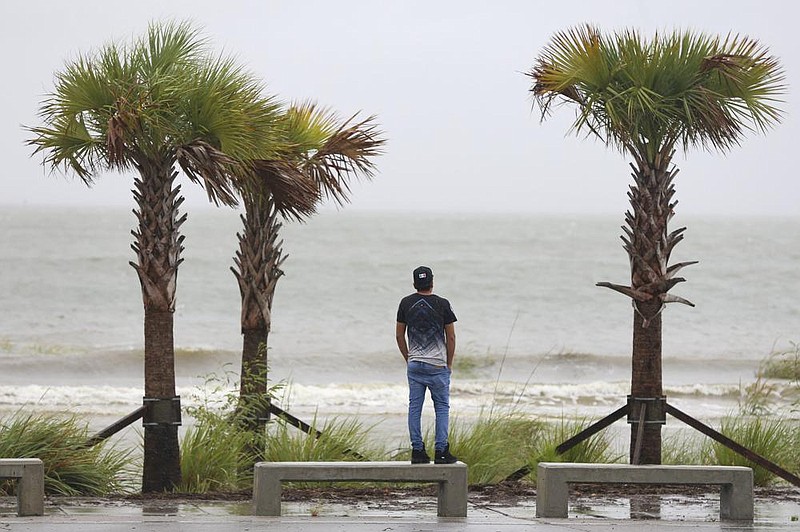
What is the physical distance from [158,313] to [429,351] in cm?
280

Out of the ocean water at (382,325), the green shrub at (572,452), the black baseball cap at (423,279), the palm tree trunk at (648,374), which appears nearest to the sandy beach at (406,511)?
the green shrub at (572,452)

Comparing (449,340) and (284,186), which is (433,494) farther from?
(284,186)

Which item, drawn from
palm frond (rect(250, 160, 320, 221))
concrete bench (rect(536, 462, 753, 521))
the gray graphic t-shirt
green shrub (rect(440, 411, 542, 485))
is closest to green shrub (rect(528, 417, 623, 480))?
green shrub (rect(440, 411, 542, 485))

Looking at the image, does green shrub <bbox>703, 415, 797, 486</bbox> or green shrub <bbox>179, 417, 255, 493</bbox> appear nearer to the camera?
green shrub <bbox>179, 417, 255, 493</bbox>

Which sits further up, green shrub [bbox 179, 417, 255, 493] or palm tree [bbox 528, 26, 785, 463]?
palm tree [bbox 528, 26, 785, 463]

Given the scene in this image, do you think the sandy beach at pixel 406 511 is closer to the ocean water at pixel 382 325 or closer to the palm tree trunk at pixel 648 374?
the palm tree trunk at pixel 648 374

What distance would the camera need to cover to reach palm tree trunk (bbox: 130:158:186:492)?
33.2 feet

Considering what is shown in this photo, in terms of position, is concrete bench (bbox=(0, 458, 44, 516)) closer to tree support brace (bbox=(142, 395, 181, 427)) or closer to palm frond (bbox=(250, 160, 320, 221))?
tree support brace (bbox=(142, 395, 181, 427))

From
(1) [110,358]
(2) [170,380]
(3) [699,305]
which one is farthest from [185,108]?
(3) [699,305]

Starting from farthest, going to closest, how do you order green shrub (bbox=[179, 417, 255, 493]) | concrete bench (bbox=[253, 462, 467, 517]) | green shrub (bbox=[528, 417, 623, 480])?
1. green shrub (bbox=[528, 417, 623, 480])
2. green shrub (bbox=[179, 417, 255, 493])
3. concrete bench (bbox=[253, 462, 467, 517])

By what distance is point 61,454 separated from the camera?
987cm

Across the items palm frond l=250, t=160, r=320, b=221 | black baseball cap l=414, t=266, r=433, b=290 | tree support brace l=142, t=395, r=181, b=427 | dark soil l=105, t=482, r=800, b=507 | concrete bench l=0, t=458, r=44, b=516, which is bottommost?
dark soil l=105, t=482, r=800, b=507

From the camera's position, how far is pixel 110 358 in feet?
106

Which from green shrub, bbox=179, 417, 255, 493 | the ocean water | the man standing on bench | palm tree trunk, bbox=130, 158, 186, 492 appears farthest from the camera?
the ocean water
